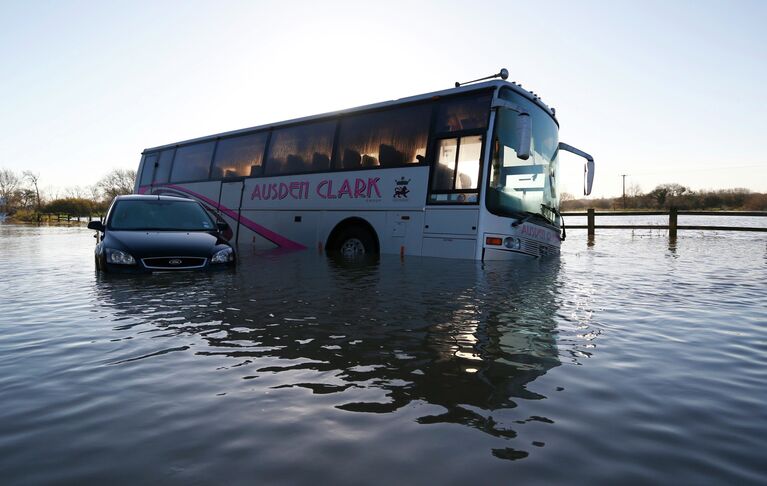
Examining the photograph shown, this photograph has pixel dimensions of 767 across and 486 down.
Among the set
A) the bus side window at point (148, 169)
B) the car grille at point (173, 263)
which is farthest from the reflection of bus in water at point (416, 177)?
the bus side window at point (148, 169)

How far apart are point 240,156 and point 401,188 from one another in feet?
19.9

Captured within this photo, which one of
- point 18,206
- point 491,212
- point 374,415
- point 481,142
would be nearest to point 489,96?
point 481,142

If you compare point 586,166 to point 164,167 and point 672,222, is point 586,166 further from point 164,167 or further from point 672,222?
point 164,167

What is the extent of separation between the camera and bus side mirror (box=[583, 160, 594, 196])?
10938mm

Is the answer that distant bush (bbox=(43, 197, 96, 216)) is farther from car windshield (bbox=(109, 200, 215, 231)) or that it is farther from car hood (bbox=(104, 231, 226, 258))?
car hood (bbox=(104, 231, 226, 258))

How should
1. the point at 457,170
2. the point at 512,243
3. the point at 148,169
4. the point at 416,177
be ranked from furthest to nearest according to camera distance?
1. the point at 148,169
2. the point at 416,177
3. the point at 457,170
4. the point at 512,243

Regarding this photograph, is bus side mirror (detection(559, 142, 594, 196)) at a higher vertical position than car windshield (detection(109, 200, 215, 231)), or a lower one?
higher

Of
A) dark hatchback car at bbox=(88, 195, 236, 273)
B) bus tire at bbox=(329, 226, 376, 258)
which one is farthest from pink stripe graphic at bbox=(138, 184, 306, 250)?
dark hatchback car at bbox=(88, 195, 236, 273)

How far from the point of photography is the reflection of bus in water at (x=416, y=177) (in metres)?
9.10

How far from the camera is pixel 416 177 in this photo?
32.6 feet

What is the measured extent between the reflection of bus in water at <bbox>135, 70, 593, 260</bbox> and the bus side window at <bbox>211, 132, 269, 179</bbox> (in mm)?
51

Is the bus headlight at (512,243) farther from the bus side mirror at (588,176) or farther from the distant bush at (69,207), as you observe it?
the distant bush at (69,207)

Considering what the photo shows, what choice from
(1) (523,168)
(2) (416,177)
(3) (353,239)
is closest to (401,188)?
(2) (416,177)

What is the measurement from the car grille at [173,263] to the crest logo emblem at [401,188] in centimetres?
405
